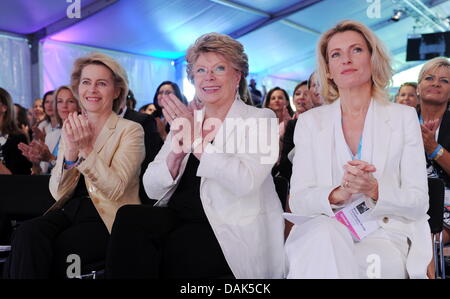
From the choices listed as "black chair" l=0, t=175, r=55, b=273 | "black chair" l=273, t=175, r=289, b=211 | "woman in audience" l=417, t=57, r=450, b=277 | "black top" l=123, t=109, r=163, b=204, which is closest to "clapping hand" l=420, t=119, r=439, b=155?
"woman in audience" l=417, t=57, r=450, b=277

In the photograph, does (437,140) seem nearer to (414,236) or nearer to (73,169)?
(414,236)

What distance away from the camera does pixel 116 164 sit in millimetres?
1636

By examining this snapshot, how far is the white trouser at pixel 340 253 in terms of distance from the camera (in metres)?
1.05

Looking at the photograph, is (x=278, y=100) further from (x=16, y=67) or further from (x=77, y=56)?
(x=16, y=67)

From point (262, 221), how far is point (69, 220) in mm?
780

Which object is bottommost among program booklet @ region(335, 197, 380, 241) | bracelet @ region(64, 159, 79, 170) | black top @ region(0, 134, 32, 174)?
program booklet @ region(335, 197, 380, 241)

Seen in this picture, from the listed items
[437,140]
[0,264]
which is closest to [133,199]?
[0,264]

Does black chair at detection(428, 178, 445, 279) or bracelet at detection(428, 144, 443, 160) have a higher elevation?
bracelet at detection(428, 144, 443, 160)

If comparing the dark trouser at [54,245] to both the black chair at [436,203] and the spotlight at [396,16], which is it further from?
the spotlight at [396,16]

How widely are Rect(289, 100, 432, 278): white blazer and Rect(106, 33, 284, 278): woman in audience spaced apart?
136 millimetres

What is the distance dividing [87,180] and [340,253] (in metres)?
1.01

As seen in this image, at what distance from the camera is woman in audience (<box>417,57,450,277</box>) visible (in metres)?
1.76

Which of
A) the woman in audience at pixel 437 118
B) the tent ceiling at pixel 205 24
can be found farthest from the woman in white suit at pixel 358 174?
the woman in audience at pixel 437 118

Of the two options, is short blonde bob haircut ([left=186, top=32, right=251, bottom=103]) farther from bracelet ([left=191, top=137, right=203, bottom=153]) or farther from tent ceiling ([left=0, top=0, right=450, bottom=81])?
tent ceiling ([left=0, top=0, right=450, bottom=81])
